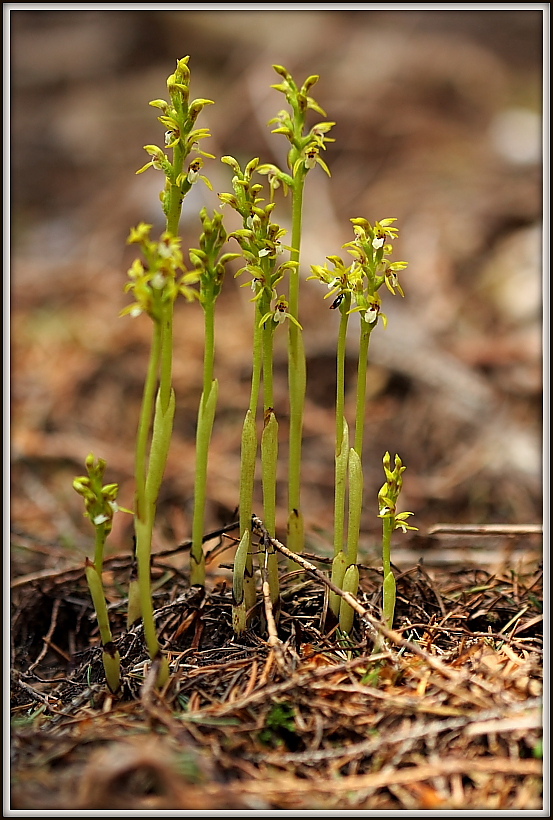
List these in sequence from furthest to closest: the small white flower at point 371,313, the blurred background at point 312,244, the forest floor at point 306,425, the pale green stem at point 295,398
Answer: the blurred background at point 312,244
the pale green stem at point 295,398
the small white flower at point 371,313
the forest floor at point 306,425

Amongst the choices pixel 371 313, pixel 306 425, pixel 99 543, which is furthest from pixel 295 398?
pixel 306 425

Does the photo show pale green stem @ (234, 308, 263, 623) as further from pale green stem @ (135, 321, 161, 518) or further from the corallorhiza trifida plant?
pale green stem @ (135, 321, 161, 518)

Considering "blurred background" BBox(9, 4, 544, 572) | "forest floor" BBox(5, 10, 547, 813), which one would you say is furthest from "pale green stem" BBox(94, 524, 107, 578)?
"blurred background" BBox(9, 4, 544, 572)

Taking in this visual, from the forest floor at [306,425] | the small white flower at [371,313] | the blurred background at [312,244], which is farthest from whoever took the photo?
the blurred background at [312,244]

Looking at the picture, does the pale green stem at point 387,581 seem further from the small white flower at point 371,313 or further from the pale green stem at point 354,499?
the small white flower at point 371,313

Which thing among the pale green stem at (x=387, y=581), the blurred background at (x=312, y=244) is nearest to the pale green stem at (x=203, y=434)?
the pale green stem at (x=387, y=581)

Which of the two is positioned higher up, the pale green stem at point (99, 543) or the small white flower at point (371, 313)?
the small white flower at point (371, 313)

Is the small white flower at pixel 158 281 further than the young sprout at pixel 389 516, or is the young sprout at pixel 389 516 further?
the young sprout at pixel 389 516

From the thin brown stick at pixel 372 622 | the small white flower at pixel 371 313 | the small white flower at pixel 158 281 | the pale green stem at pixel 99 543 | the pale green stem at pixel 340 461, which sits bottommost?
the thin brown stick at pixel 372 622

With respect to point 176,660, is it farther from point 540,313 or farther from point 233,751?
point 540,313
